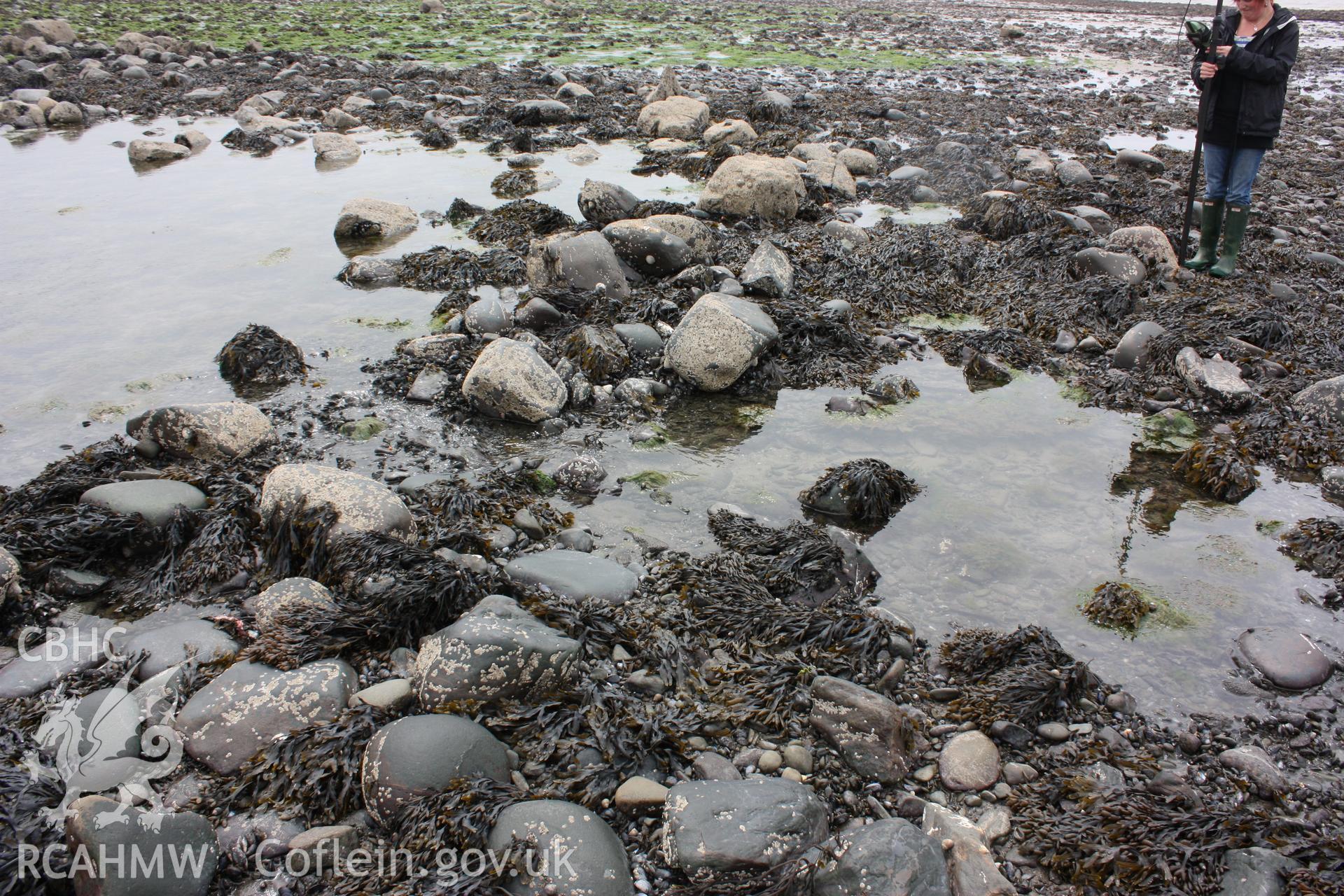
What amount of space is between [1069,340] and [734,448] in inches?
131

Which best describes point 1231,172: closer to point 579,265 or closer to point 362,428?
point 579,265

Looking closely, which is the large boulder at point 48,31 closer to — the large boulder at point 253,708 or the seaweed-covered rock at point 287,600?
the seaweed-covered rock at point 287,600

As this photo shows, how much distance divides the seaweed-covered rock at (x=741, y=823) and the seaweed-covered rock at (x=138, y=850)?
1558mm

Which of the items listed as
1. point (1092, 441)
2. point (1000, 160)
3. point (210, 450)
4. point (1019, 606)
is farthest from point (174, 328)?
point (1000, 160)

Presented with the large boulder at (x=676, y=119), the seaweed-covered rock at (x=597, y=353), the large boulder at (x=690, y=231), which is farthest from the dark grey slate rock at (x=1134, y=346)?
the large boulder at (x=676, y=119)

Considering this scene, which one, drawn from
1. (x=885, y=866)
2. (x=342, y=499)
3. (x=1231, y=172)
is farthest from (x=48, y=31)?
(x=885, y=866)

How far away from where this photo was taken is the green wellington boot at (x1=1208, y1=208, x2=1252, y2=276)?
7.60 m

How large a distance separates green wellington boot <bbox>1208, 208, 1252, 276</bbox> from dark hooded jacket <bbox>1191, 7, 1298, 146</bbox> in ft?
2.08

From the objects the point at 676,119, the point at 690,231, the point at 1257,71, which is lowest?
the point at 690,231

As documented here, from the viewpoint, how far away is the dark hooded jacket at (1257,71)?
683 centimetres

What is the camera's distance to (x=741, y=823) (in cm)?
276

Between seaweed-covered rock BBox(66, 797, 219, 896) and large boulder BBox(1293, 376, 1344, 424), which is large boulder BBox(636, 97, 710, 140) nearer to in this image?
large boulder BBox(1293, 376, 1344, 424)

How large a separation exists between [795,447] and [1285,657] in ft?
9.32

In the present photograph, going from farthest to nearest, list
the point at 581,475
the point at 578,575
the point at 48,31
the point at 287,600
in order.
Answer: the point at 48,31
the point at 581,475
the point at 578,575
the point at 287,600
